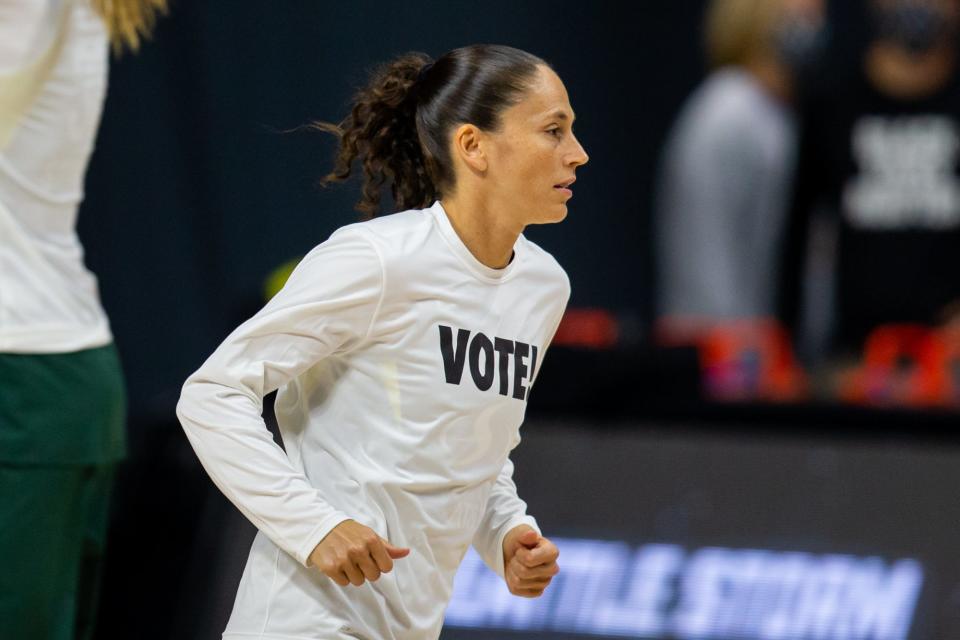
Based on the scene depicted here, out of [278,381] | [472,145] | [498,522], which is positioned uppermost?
[472,145]

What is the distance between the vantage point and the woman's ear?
2.29 meters

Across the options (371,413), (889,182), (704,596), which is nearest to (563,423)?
(704,596)

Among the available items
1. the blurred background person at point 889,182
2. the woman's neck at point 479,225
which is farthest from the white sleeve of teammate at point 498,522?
the blurred background person at point 889,182

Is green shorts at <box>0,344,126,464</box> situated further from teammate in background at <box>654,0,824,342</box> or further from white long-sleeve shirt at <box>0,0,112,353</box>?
teammate in background at <box>654,0,824,342</box>

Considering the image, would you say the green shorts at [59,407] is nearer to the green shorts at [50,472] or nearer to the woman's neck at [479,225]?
the green shorts at [50,472]

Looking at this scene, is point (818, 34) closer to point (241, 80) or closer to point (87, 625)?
point (241, 80)

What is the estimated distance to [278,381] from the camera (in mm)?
2227

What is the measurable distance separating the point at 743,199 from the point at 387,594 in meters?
4.30

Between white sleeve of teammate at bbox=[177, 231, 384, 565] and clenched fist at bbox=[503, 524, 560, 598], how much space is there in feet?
1.13

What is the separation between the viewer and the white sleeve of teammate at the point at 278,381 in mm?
2145

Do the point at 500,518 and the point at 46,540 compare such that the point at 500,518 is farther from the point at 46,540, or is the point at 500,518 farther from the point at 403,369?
the point at 46,540

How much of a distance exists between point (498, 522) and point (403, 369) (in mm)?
347


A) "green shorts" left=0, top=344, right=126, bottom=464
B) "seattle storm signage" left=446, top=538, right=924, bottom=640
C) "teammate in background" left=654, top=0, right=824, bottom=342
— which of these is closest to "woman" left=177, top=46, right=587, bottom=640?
"green shorts" left=0, top=344, right=126, bottom=464

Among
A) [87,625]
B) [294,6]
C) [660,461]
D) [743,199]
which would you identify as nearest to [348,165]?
[87,625]
